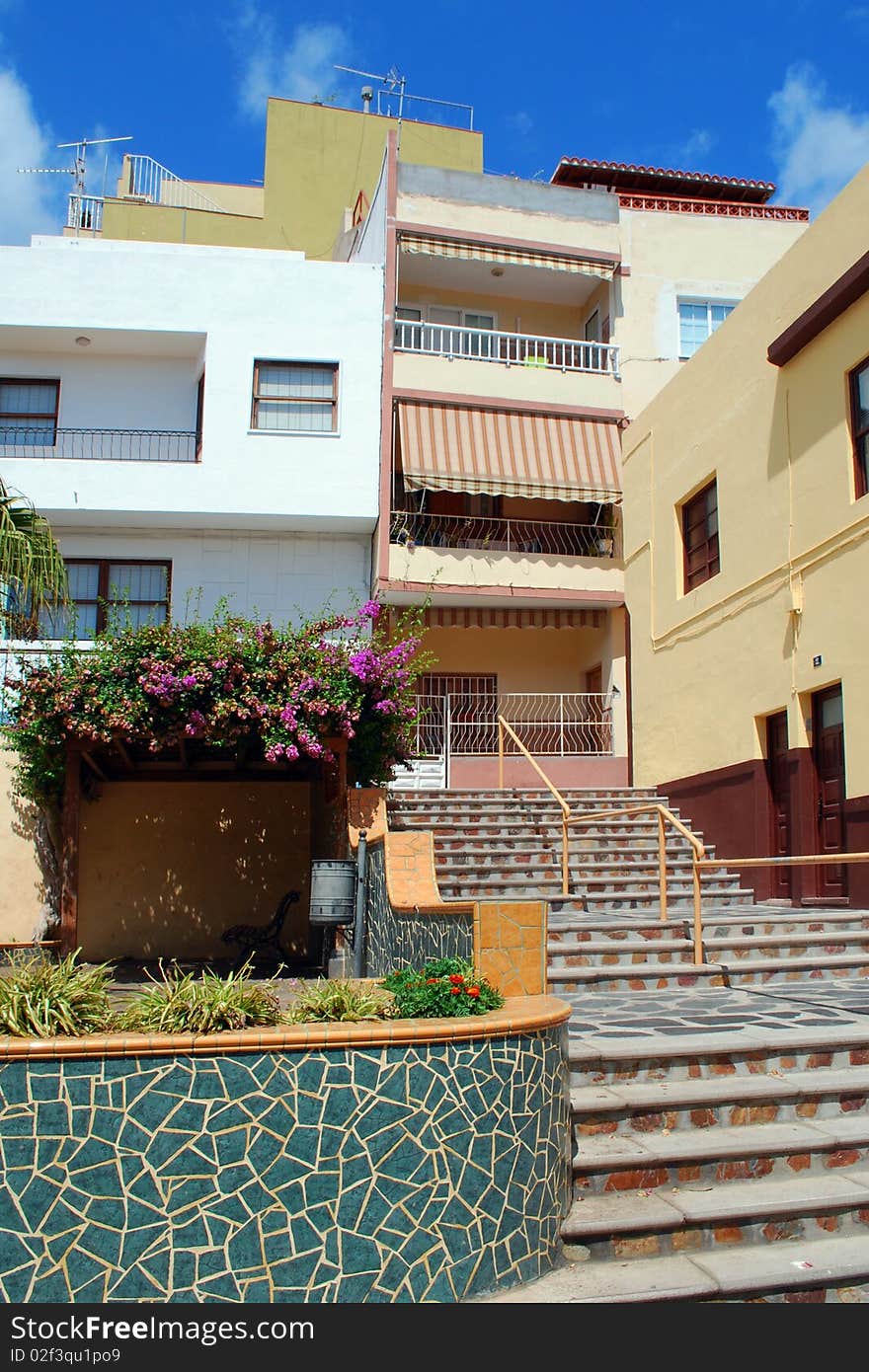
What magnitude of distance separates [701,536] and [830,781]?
467 cm

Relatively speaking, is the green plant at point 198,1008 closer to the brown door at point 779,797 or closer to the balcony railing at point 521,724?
the brown door at point 779,797

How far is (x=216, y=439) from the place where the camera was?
18312 millimetres

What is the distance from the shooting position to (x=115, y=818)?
15555mm

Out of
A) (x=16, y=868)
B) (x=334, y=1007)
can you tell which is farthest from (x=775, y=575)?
(x=16, y=868)

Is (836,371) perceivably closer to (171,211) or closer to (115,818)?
(115,818)

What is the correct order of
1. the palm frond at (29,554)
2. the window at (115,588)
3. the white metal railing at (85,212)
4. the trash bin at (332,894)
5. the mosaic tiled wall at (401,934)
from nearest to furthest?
the mosaic tiled wall at (401,934) → the palm frond at (29,554) → the trash bin at (332,894) → the window at (115,588) → the white metal railing at (85,212)

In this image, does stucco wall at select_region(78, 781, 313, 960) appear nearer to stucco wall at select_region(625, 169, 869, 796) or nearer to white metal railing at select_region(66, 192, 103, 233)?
stucco wall at select_region(625, 169, 869, 796)

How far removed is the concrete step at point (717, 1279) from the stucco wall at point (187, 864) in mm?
10460

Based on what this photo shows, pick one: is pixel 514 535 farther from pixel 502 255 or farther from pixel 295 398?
pixel 502 255

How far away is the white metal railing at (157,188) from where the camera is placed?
1095 inches

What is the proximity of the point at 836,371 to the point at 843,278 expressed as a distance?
0.97 metres

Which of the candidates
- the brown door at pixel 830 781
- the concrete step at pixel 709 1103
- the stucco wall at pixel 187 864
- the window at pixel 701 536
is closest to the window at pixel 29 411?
the stucco wall at pixel 187 864

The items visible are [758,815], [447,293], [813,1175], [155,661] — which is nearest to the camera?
[813,1175]
